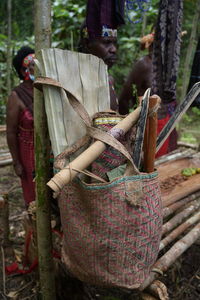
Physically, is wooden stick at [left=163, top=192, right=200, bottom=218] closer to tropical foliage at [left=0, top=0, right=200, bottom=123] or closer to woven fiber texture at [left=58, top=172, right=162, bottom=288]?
woven fiber texture at [left=58, top=172, right=162, bottom=288]

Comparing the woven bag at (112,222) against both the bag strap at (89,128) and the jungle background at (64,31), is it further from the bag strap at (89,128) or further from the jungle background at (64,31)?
the jungle background at (64,31)

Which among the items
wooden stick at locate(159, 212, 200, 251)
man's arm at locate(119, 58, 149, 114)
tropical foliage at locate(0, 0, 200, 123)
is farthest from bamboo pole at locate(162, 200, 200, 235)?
tropical foliage at locate(0, 0, 200, 123)

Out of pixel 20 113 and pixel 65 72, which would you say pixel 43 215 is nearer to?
pixel 65 72

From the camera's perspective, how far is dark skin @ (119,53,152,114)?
125 inches

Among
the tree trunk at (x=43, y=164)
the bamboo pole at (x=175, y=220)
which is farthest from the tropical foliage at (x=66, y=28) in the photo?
the bamboo pole at (x=175, y=220)

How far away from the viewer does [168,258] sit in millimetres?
1556

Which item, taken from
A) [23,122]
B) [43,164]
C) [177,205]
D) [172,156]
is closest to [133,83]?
[172,156]

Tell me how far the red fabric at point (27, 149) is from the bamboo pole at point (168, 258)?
1606 millimetres

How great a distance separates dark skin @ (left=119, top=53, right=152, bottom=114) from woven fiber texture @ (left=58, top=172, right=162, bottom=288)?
85.9 inches

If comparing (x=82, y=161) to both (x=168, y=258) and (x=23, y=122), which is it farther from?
(x=23, y=122)

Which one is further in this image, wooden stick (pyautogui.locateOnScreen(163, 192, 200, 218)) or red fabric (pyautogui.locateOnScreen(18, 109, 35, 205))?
red fabric (pyautogui.locateOnScreen(18, 109, 35, 205))

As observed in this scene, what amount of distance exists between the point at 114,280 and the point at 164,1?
7.61ft

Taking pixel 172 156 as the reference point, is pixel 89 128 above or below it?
above

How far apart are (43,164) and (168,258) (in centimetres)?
88
